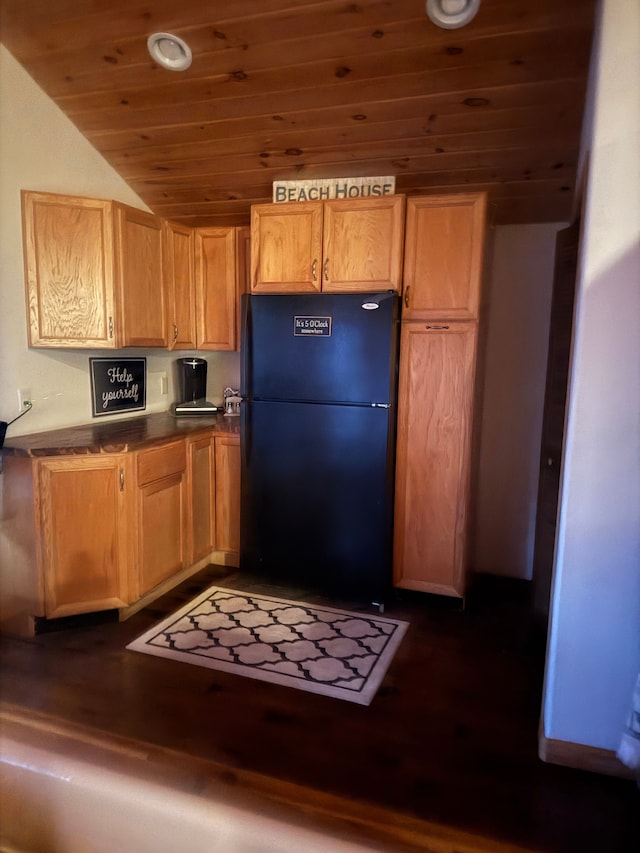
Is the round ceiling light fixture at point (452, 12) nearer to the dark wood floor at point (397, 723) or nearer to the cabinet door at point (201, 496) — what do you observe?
the cabinet door at point (201, 496)

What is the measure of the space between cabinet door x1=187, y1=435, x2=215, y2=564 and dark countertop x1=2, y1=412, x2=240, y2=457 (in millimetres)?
106

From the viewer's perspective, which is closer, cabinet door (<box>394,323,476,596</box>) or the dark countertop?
the dark countertop

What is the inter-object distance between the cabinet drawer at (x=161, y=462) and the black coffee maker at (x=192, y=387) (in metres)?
0.59

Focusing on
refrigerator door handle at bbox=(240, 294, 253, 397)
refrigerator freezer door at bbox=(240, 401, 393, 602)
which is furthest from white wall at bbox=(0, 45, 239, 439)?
refrigerator freezer door at bbox=(240, 401, 393, 602)

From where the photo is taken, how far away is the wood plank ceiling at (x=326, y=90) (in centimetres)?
197

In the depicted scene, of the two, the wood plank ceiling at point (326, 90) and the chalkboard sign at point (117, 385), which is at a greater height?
the wood plank ceiling at point (326, 90)

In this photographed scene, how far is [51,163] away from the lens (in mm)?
2574

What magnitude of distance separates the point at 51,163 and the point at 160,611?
227 cm

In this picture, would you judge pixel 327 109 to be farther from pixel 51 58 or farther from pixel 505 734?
pixel 505 734

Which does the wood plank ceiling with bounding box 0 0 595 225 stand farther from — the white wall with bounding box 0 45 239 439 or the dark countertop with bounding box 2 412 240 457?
the dark countertop with bounding box 2 412 240 457

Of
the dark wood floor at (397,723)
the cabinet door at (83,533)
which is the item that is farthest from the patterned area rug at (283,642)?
the cabinet door at (83,533)

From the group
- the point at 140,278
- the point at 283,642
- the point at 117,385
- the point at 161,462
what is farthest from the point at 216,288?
the point at 283,642

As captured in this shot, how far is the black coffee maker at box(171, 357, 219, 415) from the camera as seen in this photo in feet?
11.0

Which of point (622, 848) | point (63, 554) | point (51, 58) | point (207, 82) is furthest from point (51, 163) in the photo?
point (622, 848)
